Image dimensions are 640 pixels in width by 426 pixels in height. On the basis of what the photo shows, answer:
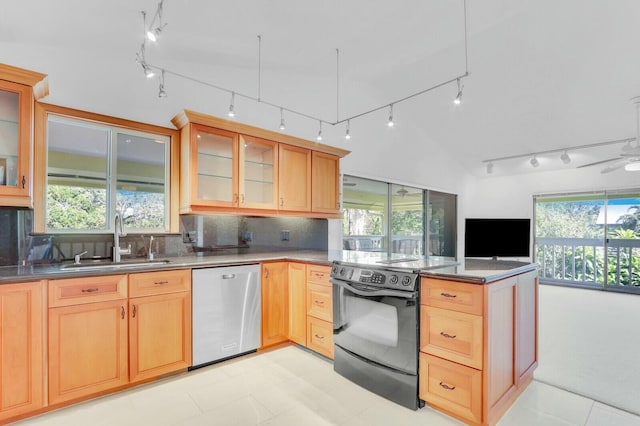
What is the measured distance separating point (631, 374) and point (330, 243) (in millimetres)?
2925

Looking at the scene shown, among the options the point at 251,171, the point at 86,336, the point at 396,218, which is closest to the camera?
the point at 86,336

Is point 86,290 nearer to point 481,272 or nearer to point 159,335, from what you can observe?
point 159,335

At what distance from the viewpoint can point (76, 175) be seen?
2.61 metres

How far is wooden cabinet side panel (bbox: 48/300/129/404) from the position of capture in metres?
1.96

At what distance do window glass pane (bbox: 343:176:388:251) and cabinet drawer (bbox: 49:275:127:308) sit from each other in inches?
106

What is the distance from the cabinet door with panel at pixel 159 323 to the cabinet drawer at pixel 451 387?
5.82ft

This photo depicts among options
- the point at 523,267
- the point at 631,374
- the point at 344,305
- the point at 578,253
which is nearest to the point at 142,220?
the point at 344,305

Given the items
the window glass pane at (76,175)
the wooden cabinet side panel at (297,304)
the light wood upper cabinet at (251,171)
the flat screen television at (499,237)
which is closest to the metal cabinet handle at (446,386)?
Result: the wooden cabinet side panel at (297,304)

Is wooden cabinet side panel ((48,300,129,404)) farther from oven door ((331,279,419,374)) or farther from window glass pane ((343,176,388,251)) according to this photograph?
window glass pane ((343,176,388,251))

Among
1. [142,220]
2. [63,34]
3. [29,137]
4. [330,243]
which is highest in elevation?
[63,34]

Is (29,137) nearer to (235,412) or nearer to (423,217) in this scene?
(235,412)

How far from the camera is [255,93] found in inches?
136

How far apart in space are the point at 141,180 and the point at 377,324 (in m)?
2.43

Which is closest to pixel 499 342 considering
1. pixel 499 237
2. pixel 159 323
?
pixel 159 323
